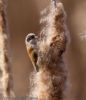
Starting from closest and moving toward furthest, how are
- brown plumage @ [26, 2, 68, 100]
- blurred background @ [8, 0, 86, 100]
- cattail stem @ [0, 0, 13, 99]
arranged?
brown plumage @ [26, 2, 68, 100] → cattail stem @ [0, 0, 13, 99] → blurred background @ [8, 0, 86, 100]

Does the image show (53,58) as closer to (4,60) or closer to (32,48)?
(32,48)

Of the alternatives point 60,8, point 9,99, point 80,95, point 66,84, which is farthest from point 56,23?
point 80,95

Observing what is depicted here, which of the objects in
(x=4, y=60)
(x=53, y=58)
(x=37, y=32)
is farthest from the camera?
(x=37, y=32)

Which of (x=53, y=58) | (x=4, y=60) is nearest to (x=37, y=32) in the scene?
(x=4, y=60)

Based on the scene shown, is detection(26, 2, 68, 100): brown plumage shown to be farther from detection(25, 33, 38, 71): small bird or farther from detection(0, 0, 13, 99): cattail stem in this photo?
detection(0, 0, 13, 99): cattail stem

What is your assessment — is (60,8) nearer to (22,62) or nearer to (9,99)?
(9,99)

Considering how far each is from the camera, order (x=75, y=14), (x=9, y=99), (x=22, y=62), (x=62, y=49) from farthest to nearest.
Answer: (x=22, y=62) < (x=75, y=14) < (x=9, y=99) < (x=62, y=49)

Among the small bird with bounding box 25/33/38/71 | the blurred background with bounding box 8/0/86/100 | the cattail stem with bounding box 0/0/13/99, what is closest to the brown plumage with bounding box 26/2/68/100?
the small bird with bounding box 25/33/38/71

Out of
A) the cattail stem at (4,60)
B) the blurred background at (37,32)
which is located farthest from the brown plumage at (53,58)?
the blurred background at (37,32)
